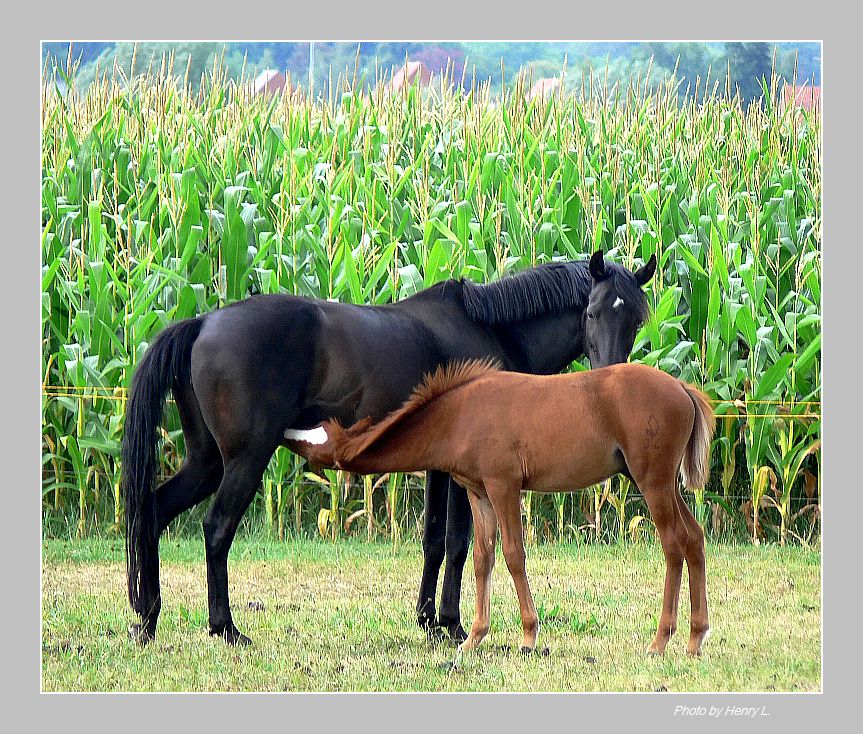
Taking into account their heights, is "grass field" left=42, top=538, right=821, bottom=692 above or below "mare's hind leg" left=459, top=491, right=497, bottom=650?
below

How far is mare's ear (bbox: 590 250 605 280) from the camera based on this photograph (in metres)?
6.95

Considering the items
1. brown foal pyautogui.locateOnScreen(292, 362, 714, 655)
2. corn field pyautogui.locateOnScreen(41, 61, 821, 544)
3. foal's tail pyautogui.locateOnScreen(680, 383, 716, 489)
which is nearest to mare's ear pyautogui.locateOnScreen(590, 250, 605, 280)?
brown foal pyautogui.locateOnScreen(292, 362, 714, 655)

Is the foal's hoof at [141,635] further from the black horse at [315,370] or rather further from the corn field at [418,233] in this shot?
the corn field at [418,233]

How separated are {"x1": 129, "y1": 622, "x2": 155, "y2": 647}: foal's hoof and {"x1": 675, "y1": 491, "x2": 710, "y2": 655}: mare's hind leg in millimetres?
2929

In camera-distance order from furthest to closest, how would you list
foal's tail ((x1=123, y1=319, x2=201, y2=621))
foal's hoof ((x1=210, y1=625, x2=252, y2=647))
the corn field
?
the corn field, foal's hoof ((x1=210, y1=625, x2=252, y2=647)), foal's tail ((x1=123, y1=319, x2=201, y2=621))

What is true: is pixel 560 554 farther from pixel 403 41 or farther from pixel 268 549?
pixel 403 41

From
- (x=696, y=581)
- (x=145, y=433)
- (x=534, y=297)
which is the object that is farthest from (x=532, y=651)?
(x=145, y=433)

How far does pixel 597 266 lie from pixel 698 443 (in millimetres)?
1131

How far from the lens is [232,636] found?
6.88 meters

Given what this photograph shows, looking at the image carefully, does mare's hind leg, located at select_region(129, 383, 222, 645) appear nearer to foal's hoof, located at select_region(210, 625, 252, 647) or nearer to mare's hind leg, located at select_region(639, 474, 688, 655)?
foal's hoof, located at select_region(210, 625, 252, 647)

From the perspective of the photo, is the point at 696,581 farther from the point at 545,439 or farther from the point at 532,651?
the point at 545,439

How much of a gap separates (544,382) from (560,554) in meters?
2.57

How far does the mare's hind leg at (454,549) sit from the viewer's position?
23.1ft

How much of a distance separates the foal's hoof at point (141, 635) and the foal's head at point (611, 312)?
9.48 ft
